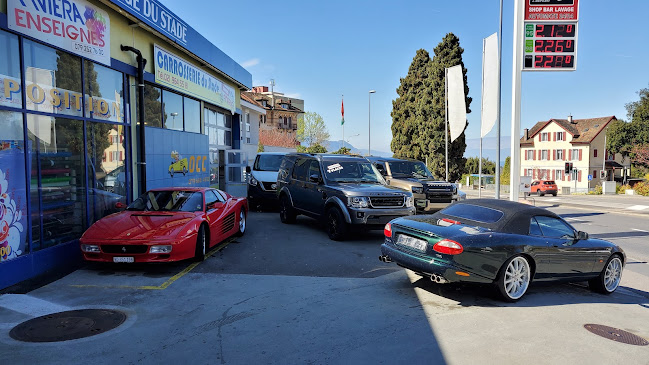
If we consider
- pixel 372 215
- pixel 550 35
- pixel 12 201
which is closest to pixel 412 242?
pixel 372 215

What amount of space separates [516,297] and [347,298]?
2311 millimetres

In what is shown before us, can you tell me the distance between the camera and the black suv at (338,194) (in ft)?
33.0

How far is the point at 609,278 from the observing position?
7.10m

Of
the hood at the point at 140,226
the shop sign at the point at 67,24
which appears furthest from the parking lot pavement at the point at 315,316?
the shop sign at the point at 67,24

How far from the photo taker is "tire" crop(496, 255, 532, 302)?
234 inches

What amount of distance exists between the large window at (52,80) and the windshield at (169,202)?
79.0 inches

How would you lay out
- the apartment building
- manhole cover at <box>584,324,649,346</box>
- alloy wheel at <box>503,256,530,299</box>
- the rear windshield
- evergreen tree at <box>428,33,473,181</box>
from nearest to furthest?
manhole cover at <box>584,324,649,346</box> < alloy wheel at <box>503,256,530,299</box> < the rear windshield < evergreen tree at <box>428,33,473,181</box> < the apartment building

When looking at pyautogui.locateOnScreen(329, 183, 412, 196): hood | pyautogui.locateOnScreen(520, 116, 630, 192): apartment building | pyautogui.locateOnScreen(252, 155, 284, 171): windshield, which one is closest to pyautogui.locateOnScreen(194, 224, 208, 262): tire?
pyautogui.locateOnScreen(329, 183, 412, 196): hood

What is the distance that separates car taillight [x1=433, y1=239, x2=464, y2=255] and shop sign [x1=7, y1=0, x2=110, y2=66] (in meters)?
6.92

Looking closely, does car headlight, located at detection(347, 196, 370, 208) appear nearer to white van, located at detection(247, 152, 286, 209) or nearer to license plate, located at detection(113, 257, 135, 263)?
license plate, located at detection(113, 257, 135, 263)

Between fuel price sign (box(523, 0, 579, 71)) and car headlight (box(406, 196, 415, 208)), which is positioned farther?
fuel price sign (box(523, 0, 579, 71))

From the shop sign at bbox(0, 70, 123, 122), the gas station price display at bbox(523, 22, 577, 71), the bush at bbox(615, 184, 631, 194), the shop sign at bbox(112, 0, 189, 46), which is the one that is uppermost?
the shop sign at bbox(112, 0, 189, 46)

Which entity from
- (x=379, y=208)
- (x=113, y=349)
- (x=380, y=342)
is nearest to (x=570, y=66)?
(x=379, y=208)

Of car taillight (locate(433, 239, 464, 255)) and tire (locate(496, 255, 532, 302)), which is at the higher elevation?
car taillight (locate(433, 239, 464, 255))
